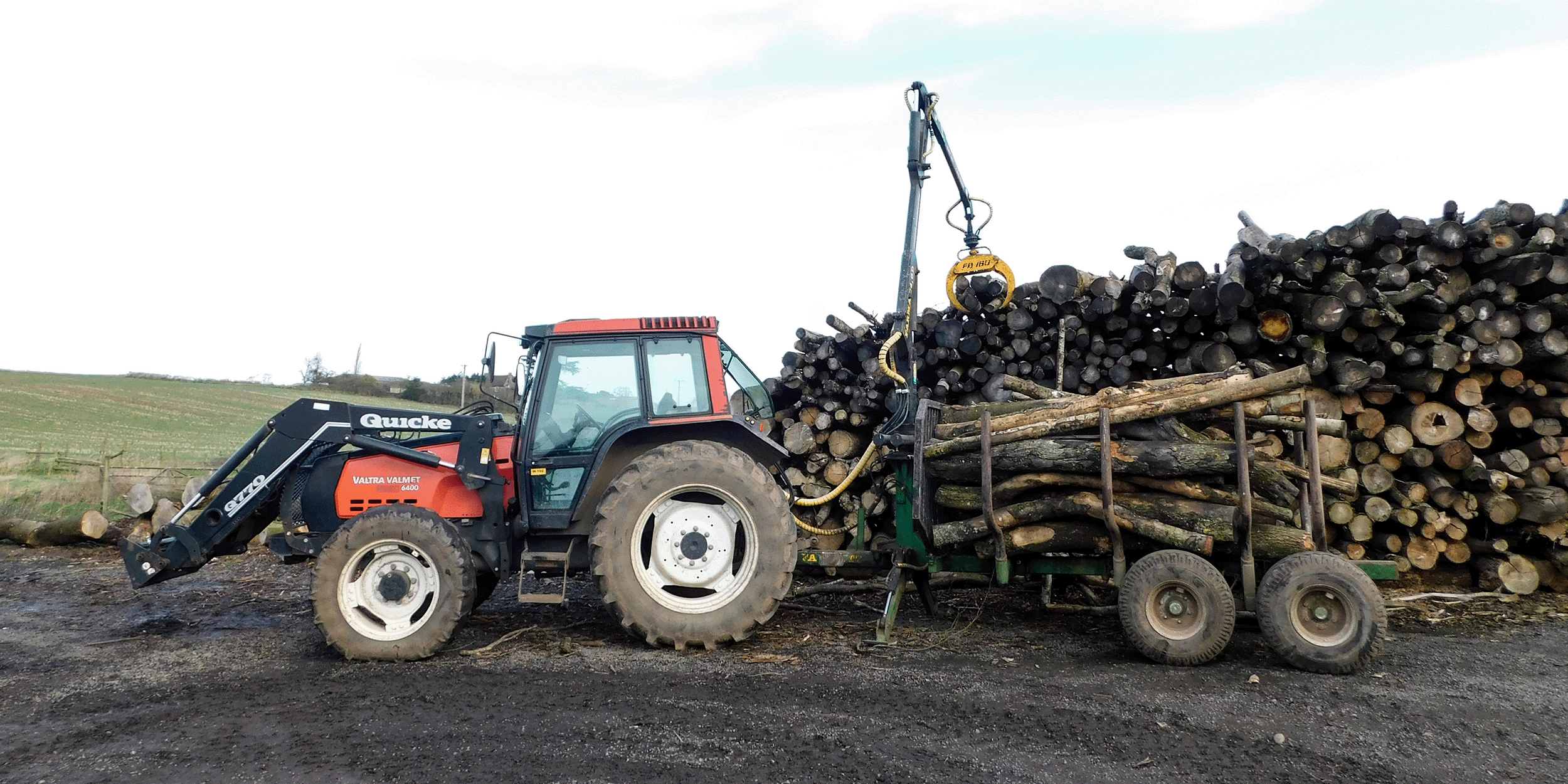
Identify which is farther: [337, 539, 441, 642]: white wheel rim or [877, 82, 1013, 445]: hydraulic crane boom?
[877, 82, 1013, 445]: hydraulic crane boom

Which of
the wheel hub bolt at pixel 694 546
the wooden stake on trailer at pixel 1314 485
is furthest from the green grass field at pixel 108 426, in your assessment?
the wooden stake on trailer at pixel 1314 485

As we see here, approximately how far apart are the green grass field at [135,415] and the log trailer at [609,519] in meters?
7.41

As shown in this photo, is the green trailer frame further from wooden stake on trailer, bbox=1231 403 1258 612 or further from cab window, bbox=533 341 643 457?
cab window, bbox=533 341 643 457

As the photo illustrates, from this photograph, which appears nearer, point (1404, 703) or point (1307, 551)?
point (1404, 703)

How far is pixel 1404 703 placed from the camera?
459 centimetres

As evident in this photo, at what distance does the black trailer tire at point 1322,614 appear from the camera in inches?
198

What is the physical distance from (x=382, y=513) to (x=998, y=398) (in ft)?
16.3

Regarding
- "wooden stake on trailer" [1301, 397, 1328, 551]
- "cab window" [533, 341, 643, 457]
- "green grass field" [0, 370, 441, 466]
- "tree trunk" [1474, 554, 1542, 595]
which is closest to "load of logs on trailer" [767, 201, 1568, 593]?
"tree trunk" [1474, 554, 1542, 595]

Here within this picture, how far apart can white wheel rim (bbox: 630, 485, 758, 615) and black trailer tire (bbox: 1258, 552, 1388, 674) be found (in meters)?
2.91

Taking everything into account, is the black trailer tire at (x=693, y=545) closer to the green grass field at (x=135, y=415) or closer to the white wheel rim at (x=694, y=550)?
the white wheel rim at (x=694, y=550)

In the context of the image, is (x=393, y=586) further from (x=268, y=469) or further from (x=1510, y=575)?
(x=1510, y=575)

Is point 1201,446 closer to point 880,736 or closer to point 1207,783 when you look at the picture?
point 1207,783

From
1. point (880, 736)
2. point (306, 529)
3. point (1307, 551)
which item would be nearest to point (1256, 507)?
point (1307, 551)

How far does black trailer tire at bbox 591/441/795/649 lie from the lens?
5.54m
